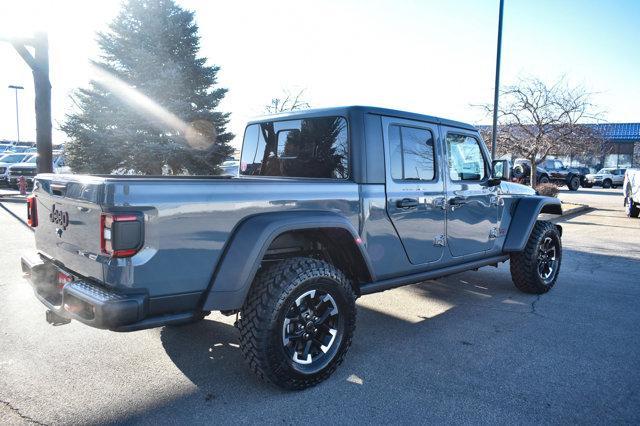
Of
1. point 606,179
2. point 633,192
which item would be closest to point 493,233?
point 633,192

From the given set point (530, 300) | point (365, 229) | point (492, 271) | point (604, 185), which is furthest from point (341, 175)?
point (604, 185)

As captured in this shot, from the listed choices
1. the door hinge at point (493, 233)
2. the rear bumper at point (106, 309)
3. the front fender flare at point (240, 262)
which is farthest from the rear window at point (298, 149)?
the door hinge at point (493, 233)

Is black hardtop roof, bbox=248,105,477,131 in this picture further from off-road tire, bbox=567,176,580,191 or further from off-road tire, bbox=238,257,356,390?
off-road tire, bbox=567,176,580,191

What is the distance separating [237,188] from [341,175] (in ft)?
3.56

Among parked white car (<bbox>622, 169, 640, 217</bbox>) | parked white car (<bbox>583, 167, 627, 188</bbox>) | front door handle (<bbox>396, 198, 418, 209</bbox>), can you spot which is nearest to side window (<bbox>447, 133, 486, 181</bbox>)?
front door handle (<bbox>396, 198, 418, 209</bbox>)

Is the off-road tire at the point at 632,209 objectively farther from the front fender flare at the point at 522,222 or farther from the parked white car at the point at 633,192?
the front fender flare at the point at 522,222

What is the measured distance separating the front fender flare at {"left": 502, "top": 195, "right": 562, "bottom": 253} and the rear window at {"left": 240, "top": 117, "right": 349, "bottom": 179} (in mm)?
2523

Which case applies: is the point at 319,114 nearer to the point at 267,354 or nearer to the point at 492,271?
the point at 267,354

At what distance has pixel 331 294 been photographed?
3.31m

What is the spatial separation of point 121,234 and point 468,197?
3.28 metres

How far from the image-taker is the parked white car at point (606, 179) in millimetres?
32938

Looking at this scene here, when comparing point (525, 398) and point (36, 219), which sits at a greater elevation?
point (36, 219)

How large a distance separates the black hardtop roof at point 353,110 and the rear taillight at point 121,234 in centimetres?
189

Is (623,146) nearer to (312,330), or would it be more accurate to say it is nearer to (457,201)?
(457,201)
